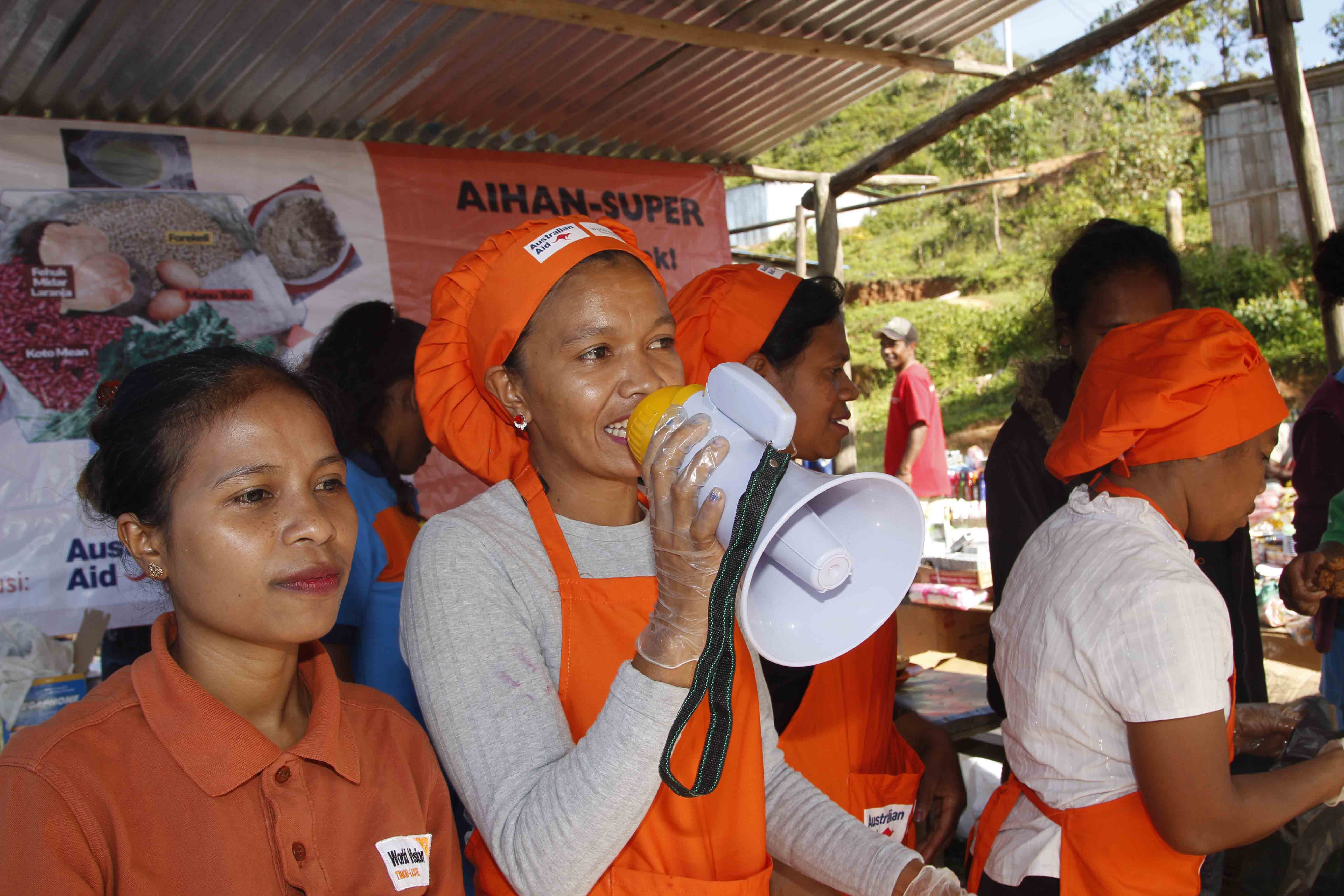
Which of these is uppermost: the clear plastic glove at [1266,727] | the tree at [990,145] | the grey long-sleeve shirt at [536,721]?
the tree at [990,145]

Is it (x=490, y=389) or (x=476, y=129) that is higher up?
(x=476, y=129)

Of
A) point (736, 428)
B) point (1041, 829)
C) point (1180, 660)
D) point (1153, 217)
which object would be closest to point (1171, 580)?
point (1180, 660)

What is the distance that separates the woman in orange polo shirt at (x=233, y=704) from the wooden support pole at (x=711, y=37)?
94.2 inches

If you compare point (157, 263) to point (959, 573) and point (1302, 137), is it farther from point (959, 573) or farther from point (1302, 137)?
point (1302, 137)

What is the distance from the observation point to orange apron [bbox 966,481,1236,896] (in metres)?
→ 1.81

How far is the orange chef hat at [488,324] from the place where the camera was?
1715 millimetres

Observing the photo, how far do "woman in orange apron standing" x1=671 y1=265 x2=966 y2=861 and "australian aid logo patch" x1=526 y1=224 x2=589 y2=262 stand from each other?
2.61 ft

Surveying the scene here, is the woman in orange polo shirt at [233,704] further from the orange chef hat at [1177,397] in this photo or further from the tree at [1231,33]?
the tree at [1231,33]

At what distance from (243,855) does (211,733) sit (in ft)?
0.60

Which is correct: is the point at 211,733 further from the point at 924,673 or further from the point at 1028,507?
the point at 924,673

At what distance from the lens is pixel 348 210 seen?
4461 millimetres

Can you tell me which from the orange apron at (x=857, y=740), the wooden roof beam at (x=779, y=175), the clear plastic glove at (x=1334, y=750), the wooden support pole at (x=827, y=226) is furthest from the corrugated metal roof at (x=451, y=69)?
the clear plastic glove at (x=1334, y=750)

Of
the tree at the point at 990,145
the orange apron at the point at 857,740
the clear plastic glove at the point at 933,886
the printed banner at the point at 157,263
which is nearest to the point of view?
the clear plastic glove at the point at 933,886

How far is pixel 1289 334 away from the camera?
16.0 metres
